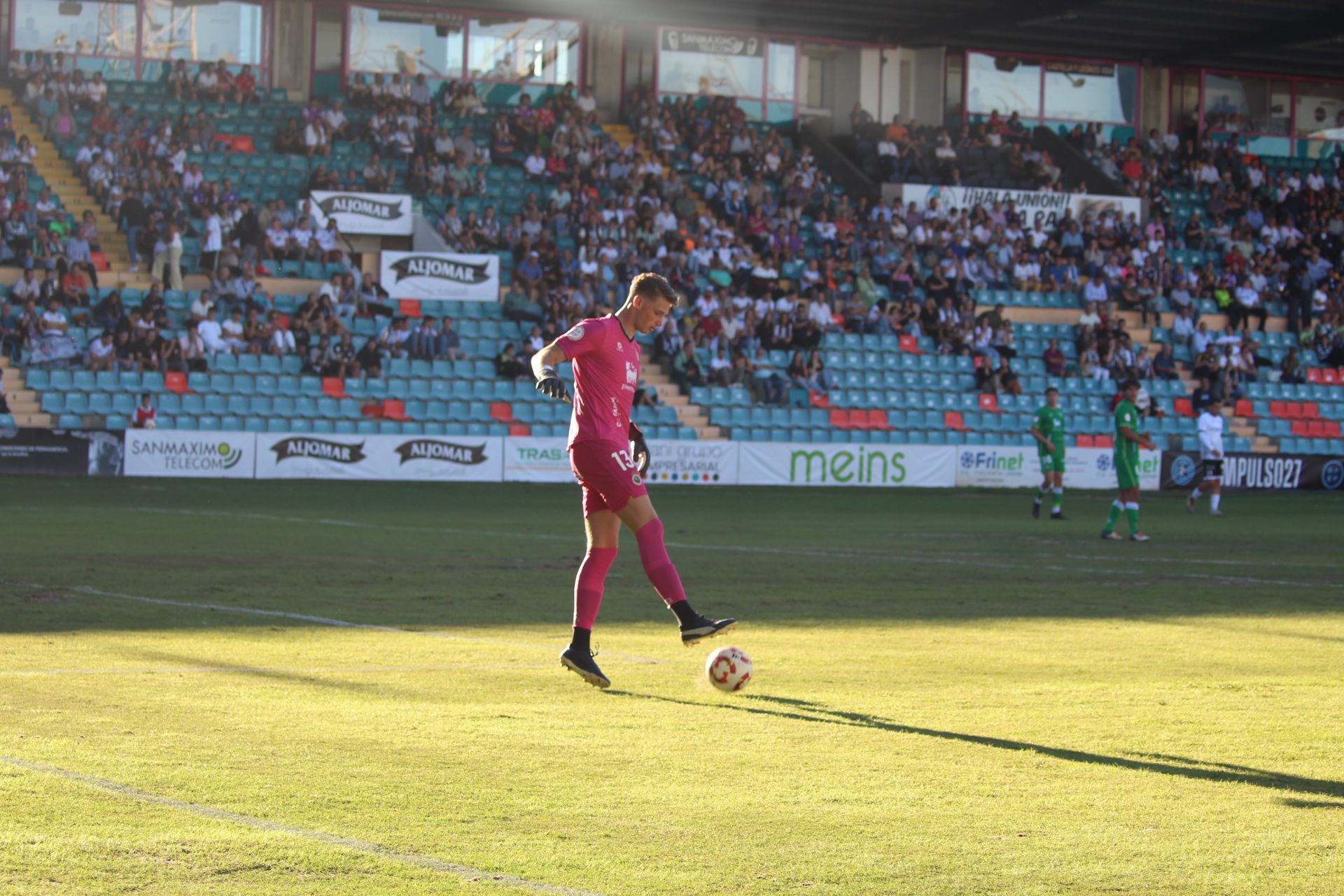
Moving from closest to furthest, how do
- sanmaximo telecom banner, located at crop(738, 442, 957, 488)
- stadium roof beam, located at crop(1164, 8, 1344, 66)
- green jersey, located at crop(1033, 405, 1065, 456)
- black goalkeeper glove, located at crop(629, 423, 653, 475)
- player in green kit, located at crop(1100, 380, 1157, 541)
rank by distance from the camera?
black goalkeeper glove, located at crop(629, 423, 653, 475)
player in green kit, located at crop(1100, 380, 1157, 541)
green jersey, located at crop(1033, 405, 1065, 456)
sanmaximo telecom banner, located at crop(738, 442, 957, 488)
stadium roof beam, located at crop(1164, 8, 1344, 66)

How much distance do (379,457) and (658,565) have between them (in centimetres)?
2287

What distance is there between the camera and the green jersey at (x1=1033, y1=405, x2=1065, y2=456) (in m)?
26.0

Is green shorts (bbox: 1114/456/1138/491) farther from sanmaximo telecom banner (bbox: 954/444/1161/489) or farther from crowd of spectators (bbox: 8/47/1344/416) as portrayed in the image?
crowd of spectators (bbox: 8/47/1344/416)

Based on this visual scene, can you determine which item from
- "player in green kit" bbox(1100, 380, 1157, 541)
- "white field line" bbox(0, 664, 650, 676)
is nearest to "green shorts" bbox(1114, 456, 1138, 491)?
"player in green kit" bbox(1100, 380, 1157, 541)

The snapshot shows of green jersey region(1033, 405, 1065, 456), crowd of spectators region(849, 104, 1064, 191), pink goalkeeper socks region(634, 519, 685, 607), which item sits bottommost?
pink goalkeeper socks region(634, 519, 685, 607)

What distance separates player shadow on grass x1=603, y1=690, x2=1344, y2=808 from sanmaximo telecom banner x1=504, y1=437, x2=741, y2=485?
2328 centimetres

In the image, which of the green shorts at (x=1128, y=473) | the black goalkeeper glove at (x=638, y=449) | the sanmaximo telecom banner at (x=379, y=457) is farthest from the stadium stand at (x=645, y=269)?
the black goalkeeper glove at (x=638, y=449)

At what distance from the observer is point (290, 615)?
11750 millimetres

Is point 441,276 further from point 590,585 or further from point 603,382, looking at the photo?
point 590,585

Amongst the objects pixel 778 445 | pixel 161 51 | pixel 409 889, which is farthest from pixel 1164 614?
pixel 161 51

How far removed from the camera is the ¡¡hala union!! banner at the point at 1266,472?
36.1 metres

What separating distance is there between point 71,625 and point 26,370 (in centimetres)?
2098

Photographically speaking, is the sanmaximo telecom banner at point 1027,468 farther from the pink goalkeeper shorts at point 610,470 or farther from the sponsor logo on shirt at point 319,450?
the pink goalkeeper shorts at point 610,470

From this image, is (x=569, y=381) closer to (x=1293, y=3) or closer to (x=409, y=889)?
(x=1293, y=3)
